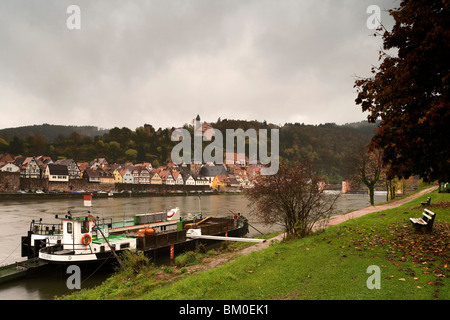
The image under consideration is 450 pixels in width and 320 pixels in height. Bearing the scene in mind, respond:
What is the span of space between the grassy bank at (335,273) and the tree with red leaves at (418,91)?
278 cm

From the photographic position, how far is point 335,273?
27.8 ft

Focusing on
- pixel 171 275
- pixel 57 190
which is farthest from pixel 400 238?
pixel 57 190

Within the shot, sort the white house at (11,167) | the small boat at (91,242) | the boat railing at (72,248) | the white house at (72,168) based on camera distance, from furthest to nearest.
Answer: the white house at (72,168) → the white house at (11,167) → the boat railing at (72,248) → the small boat at (91,242)

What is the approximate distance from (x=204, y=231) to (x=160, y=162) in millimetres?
173248

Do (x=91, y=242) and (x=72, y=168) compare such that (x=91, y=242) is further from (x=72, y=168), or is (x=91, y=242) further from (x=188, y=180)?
(x=188, y=180)

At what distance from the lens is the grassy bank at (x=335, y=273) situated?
7055mm

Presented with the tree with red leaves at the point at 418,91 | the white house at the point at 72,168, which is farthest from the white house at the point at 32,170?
the tree with red leaves at the point at 418,91

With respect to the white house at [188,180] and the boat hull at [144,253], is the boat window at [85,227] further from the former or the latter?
the white house at [188,180]

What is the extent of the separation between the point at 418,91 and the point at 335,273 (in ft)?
18.3

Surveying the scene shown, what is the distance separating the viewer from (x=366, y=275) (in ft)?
26.1

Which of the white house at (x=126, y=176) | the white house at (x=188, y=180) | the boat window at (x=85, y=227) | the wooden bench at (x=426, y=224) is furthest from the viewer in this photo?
the white house at (x=188, y=180)

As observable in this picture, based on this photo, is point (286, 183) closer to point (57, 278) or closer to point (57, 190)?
point (57, 278)

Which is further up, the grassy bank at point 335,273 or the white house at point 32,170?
the white house at point 32,170

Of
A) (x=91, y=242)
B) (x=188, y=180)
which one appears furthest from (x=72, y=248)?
(x=188, y=180)
